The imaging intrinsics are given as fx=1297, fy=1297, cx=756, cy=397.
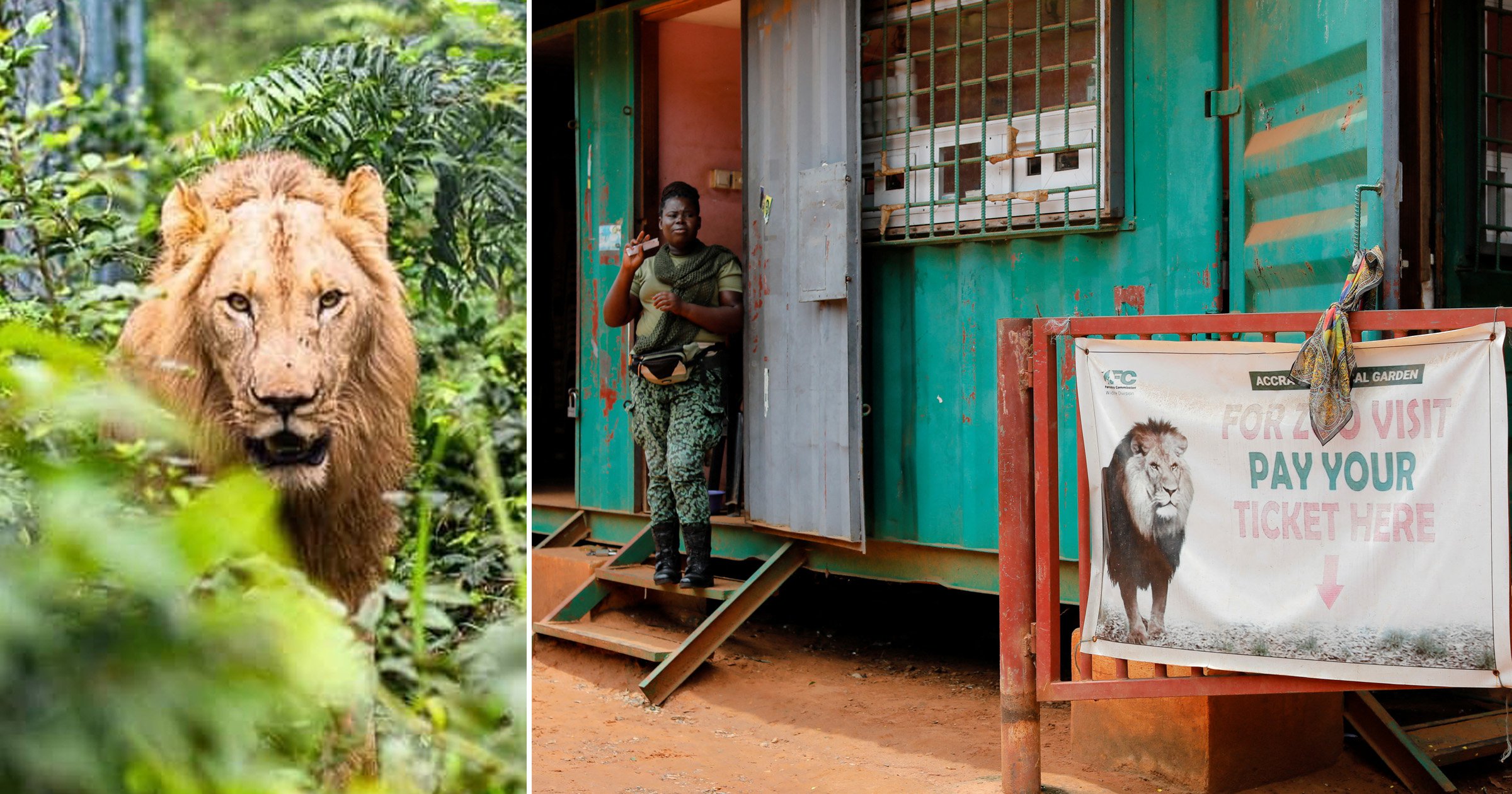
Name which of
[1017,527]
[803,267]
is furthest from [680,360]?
[1017,527]

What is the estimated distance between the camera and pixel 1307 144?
3971 mm

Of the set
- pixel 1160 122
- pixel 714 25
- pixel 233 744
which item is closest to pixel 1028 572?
pixel 1160 122

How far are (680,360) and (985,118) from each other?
1664mm

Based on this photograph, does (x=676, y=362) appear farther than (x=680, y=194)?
No

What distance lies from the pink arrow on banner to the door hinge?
68.8 inches

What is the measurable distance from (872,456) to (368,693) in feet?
12.7

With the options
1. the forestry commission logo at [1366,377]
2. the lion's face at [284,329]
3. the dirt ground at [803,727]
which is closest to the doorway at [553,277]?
the dirt ground at [803,727]

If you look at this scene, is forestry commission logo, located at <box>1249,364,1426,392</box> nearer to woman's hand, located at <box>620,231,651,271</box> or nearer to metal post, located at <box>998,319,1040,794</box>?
metal post, located at <box>998,319,1040,794</box>

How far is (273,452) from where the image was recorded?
172 cm

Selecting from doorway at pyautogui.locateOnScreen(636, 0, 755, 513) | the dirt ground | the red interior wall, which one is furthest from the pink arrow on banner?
the red interior wall

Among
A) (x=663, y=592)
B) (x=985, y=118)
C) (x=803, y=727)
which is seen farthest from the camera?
(x=663, y=592)

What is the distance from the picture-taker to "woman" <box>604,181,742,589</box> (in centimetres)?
566

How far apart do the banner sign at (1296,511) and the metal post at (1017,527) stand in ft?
0.67

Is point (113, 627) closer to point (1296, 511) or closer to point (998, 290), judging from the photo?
point (1296, 511)
